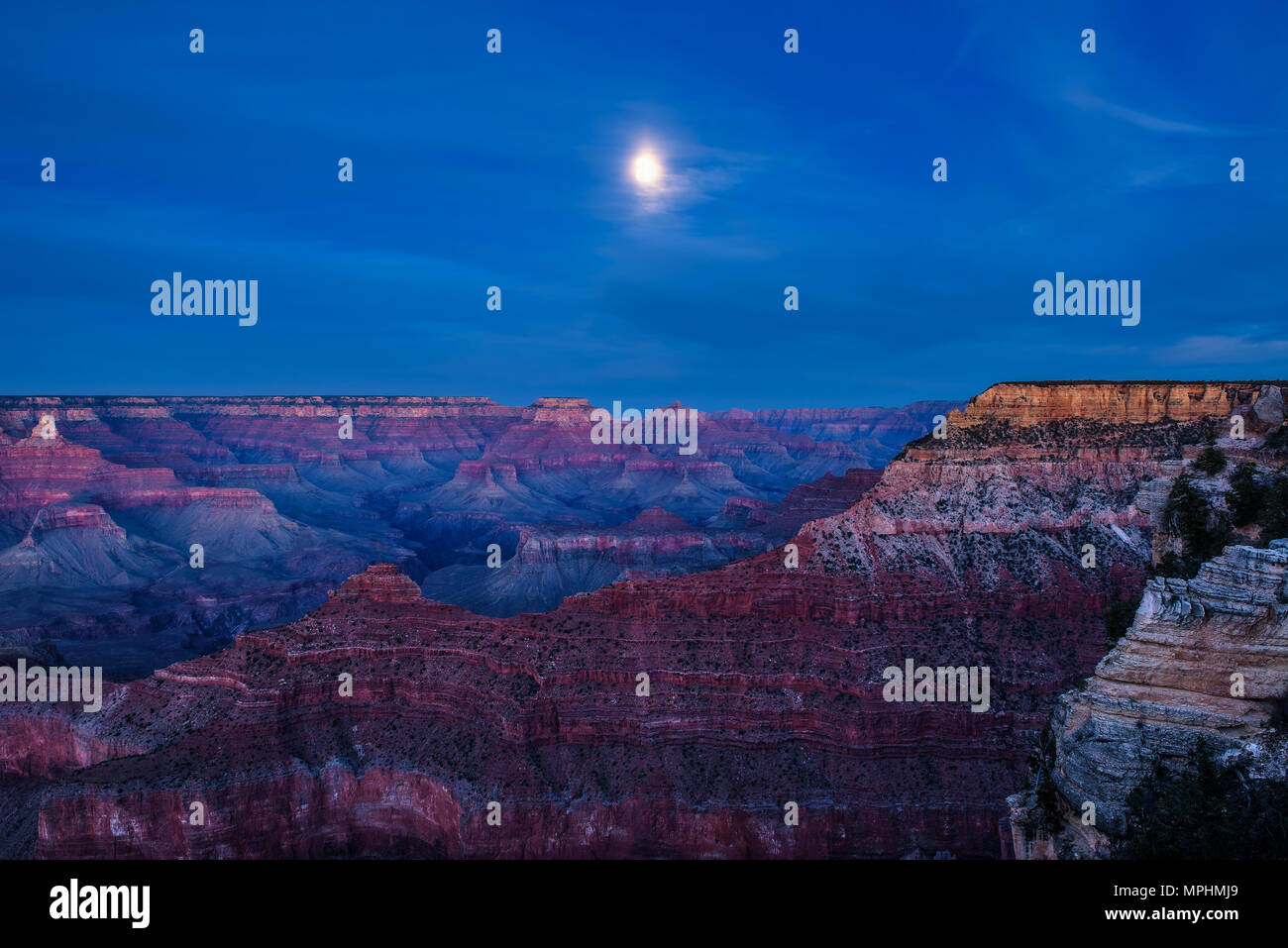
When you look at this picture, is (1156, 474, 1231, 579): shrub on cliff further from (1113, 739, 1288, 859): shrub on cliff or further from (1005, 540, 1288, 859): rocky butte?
(1113, 739, 1288, 859): shrub on cliff

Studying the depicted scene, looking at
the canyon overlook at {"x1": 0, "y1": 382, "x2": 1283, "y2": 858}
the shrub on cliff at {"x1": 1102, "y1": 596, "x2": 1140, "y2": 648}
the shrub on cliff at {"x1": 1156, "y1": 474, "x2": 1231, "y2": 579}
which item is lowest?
the canyon overlook at {"x1": 0, "y1": 382, "x2": 1283, "y2": 858}

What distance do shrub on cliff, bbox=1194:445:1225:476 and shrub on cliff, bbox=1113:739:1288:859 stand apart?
16.1m

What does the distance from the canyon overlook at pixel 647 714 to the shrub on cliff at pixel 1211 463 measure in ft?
3.24

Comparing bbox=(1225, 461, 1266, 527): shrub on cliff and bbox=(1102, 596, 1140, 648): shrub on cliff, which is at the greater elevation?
bbox=(1225, 461, 1266, 527): shrub on cliff

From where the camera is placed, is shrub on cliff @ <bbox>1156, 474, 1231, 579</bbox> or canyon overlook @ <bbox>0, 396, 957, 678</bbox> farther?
canyon overlook @ <bbox>0, 396, 957, 678</bbox>

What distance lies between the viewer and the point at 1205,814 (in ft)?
47.7

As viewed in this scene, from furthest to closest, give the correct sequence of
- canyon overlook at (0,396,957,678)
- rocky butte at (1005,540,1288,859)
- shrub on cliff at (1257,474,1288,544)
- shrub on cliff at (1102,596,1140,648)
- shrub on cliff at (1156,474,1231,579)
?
canyon overlook at (0,396,957,678) < shrub on cliff at (1102,596,1140,648) < shrub on cliff at (1156,474,1231,579) < shrub on cliff at (1257,474,1288,544) < rocky butte at (1005,540,1288,859)

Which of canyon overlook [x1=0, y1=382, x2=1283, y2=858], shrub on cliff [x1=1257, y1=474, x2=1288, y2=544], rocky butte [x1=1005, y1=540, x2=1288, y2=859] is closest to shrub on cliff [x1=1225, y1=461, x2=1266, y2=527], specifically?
shrub on cliff [x1=1257, y1=474, x2=1288, y2=544]

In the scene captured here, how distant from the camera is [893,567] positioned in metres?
48.1

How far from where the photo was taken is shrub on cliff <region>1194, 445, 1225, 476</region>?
28.3m

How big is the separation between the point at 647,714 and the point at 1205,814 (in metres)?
28.0

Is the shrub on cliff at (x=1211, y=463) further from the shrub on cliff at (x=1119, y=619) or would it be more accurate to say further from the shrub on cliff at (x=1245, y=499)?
the shrub on cliff at (x=1119, y=619)
